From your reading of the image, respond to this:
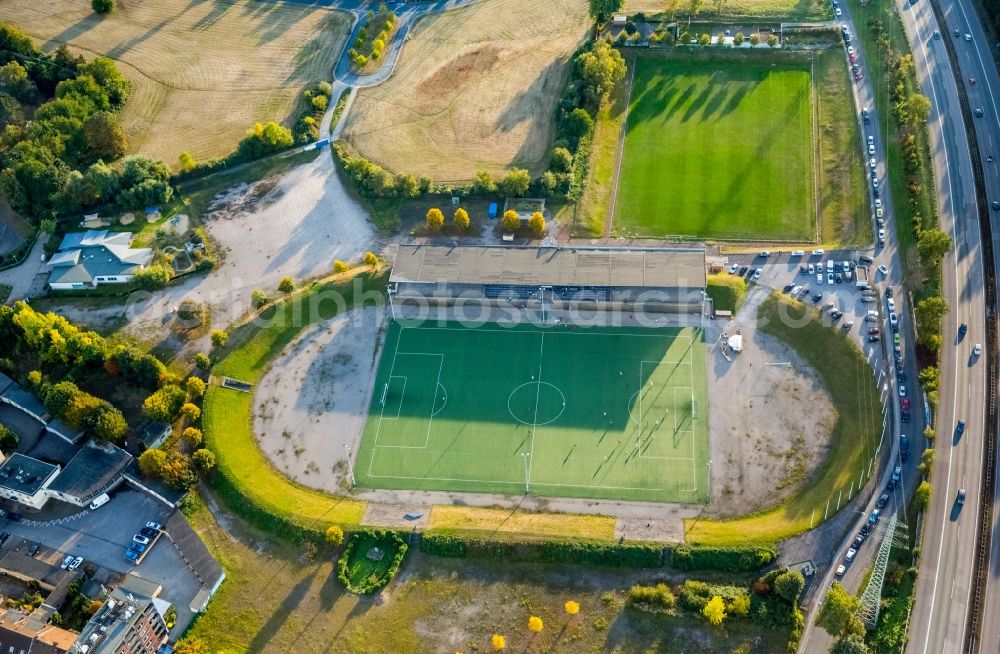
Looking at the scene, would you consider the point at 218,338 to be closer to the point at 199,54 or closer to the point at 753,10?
the point at 199,54

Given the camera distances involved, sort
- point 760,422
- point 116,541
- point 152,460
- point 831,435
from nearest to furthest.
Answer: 1. point 116,541
2. point 152,460
3. point 831,435
4. point 760,422

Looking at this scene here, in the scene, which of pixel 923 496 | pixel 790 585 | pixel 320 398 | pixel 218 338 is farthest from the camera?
pixel 218 338

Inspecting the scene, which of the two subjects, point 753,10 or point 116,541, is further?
point 753,10

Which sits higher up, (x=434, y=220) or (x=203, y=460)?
(x=434, y=220)

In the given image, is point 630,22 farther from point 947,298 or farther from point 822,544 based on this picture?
point 822,544

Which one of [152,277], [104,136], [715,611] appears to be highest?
[715,611]

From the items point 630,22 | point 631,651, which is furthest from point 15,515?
point 630,22

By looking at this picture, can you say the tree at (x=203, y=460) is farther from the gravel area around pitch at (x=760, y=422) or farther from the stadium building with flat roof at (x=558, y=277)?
the gravel area around pitch at (x=760, y=422)

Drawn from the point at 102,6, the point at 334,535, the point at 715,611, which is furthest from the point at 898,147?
the point at 102,6
